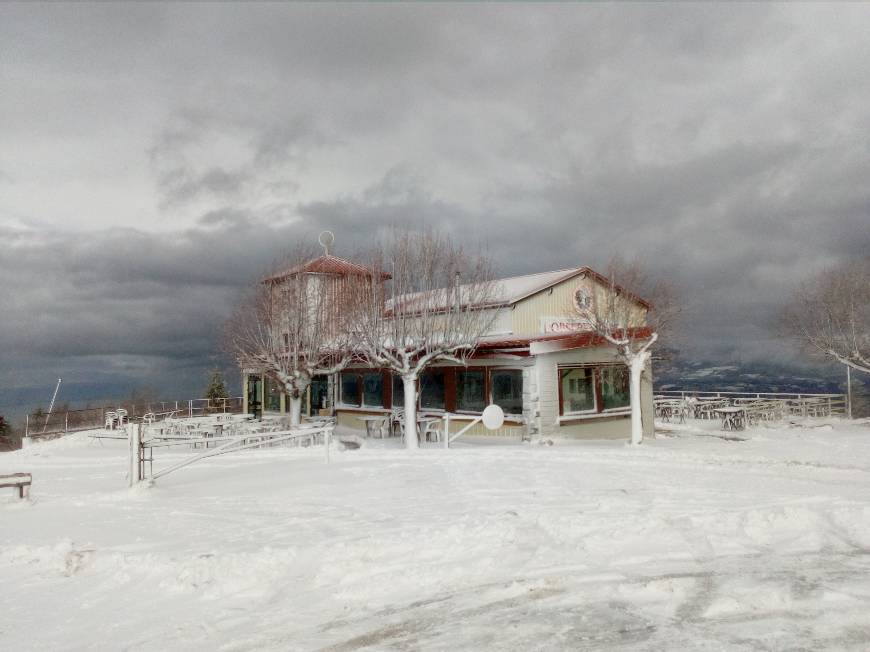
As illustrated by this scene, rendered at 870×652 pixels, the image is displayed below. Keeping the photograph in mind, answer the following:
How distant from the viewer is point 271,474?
14648 millimetres

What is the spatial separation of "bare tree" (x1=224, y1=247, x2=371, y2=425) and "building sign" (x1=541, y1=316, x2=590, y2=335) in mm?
6846

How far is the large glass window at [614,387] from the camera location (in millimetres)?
22453

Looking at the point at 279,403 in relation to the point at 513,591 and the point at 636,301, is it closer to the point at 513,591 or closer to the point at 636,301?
the point at 636,301

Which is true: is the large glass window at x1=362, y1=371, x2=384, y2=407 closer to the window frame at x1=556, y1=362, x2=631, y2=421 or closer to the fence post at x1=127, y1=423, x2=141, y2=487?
the window frame at x1=556, y1=362, x2=631, y2=421

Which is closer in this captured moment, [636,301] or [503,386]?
[503,386]

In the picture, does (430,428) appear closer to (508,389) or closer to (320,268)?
(508,389)

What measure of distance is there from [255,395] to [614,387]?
→ 743 inches

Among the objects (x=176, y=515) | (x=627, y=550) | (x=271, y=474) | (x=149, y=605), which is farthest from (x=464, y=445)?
(x=149, y=605)

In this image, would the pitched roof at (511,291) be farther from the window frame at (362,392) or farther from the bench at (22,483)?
the bench at (22,483)

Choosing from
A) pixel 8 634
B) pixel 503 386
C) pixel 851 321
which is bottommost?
pixel 8 634

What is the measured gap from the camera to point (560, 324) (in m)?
24.2

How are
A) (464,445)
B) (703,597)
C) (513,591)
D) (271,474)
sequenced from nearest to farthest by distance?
(703,597) < (513,591) < (271,474) < (464,445)

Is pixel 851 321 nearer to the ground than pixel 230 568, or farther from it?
farther from it

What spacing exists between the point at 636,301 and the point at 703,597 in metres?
18.0
